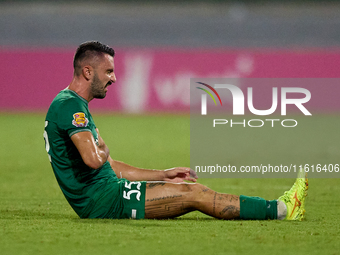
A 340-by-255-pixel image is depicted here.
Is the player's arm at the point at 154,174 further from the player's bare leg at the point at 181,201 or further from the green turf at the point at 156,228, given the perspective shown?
the green turf at the point at 156,228

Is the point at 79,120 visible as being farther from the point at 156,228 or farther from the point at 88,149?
the point at 156,228

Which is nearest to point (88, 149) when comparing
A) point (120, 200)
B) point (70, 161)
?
point (70, 161)

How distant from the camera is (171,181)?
15.3 ft

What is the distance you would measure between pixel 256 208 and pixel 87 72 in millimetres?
1764

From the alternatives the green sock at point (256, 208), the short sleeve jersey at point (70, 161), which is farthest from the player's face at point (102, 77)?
the green sock at point (256, 208)

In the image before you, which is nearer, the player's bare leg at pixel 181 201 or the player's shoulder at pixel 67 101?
the player's shoulder at pixel 67 101

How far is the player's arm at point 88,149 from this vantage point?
13.4ft

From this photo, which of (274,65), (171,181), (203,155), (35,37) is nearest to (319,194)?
(171,181)

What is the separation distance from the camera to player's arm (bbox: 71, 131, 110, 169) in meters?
4.10

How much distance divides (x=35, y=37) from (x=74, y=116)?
2233 centimetres

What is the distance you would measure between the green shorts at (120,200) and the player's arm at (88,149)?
346mm

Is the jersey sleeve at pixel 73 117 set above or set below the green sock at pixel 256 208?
above

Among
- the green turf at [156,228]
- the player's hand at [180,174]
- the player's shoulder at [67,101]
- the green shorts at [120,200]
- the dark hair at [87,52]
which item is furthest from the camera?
the player's hand at [180,174]

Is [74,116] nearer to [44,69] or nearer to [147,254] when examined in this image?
[147,254]
